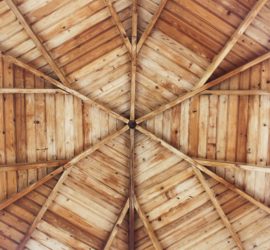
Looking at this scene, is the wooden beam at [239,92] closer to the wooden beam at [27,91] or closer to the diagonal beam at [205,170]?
the diagonal beam at [205,170]

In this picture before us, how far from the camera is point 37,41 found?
9336mm

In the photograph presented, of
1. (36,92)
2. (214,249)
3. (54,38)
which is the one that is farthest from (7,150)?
(214,249)

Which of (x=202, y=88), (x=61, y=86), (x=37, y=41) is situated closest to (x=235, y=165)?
(x=202, y=88)

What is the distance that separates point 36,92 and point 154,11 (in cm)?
372

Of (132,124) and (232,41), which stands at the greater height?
(232,41)

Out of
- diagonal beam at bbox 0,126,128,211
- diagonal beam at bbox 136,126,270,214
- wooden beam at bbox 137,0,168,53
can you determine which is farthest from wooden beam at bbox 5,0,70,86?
diagonal beam at bbox 136,126,270,214

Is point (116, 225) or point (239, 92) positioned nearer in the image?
point (239, 92)

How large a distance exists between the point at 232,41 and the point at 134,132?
358cm

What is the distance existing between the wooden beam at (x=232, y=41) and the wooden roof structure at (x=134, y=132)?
1.5 inches

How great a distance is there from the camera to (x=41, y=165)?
10172 mm

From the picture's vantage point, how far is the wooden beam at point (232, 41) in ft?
28.7

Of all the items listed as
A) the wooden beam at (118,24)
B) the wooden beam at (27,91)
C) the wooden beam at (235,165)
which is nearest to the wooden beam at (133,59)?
the wooden beam at (118,24)

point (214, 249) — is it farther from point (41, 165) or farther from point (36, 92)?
point (36, 92)

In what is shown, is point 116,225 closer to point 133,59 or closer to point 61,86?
point 61,86
